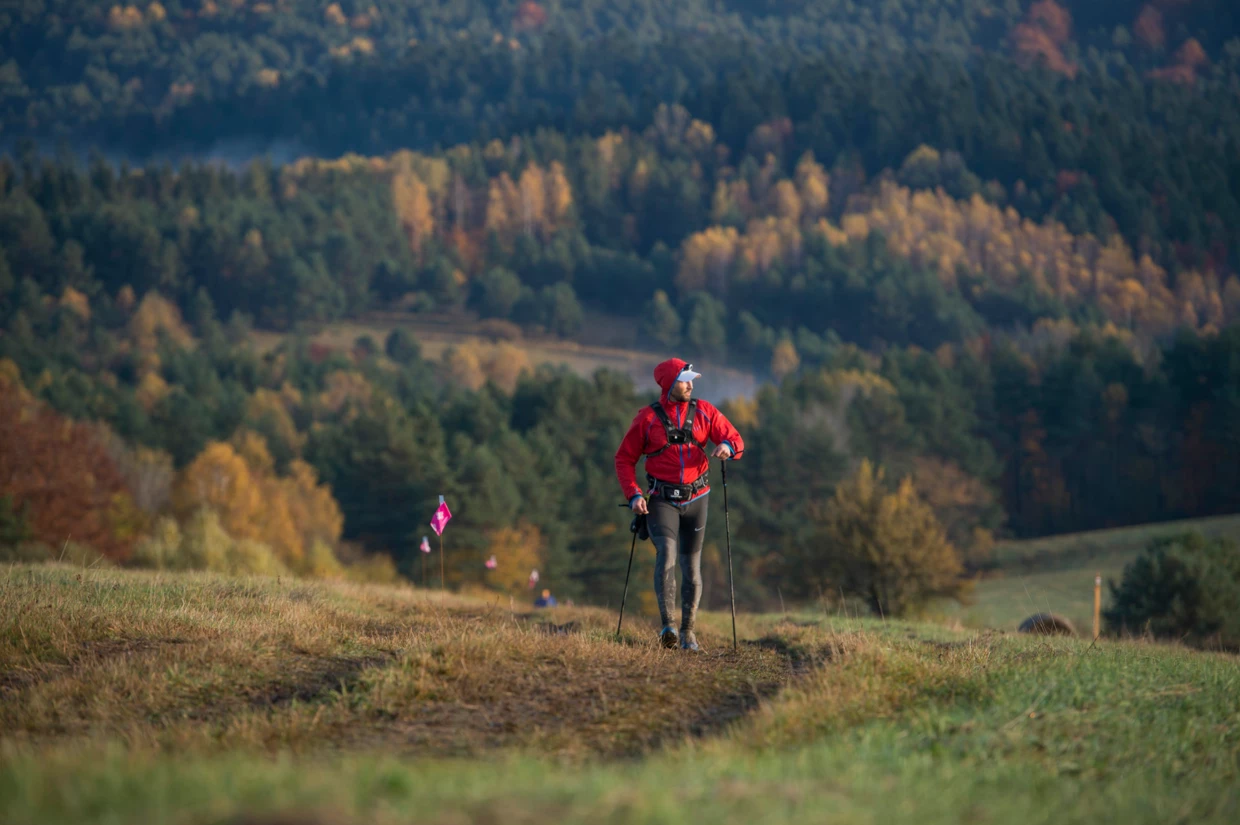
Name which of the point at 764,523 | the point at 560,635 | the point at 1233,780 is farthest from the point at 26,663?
the point at 764,523

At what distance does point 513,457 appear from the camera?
265ft

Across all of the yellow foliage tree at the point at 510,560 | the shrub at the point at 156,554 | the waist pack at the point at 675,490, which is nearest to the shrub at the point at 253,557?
the shrub at the point at 156,554

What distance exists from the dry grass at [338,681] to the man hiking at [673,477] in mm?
598

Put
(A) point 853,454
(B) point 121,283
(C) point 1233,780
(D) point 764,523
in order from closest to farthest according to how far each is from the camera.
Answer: (C) point 1233,780, (D) point 764,523, (A) point 853,454, (B) point 121,283

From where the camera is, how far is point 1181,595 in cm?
4316

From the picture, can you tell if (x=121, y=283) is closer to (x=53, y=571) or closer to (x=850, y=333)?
(x=850, y=333)

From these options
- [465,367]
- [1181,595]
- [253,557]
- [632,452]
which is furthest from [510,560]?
[465,367]

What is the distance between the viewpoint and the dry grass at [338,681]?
349 inches

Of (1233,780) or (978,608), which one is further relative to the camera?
(978,608)

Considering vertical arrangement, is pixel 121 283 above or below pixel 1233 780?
above

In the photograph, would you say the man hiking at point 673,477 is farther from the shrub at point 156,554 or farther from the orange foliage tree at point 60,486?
the orange foliage tree at point 60,486

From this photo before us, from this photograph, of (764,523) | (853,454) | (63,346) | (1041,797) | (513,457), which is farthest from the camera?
(63,346)

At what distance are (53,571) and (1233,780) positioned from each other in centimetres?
1301

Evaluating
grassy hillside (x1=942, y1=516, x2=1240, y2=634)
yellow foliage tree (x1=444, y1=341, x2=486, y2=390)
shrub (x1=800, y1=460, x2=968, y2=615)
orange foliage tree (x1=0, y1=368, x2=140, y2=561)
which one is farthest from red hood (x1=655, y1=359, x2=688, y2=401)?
yellow foliage tree (x1=444, y1=341, x2=486, y2=390)
